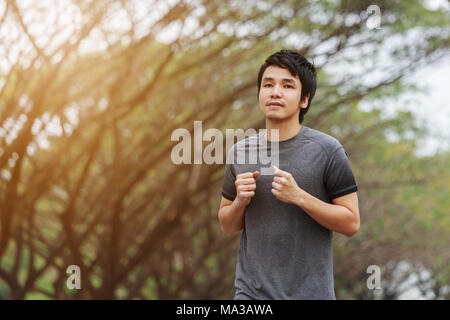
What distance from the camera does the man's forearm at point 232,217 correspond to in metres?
2.72

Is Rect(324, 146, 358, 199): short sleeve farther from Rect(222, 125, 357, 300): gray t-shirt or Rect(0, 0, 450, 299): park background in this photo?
Rect(0, 0, 450, 299): park background

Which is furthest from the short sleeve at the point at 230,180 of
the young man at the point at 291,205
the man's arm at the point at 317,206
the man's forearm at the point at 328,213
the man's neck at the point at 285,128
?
the man's forearm at the point at 328,213

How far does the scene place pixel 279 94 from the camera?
269cm

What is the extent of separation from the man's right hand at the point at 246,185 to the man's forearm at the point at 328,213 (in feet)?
0.70

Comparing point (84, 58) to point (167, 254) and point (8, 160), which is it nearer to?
point (8, 160)

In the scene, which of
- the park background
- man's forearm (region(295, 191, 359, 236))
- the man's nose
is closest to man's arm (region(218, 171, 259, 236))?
man's forearm (region(295, 191, 359, 236))

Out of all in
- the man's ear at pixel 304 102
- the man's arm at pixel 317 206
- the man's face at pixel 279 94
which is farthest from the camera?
the man's ear at pixel 304 102

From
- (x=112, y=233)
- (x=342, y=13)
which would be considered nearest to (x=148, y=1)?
(x=342, y=13)

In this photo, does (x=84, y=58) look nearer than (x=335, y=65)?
Yes

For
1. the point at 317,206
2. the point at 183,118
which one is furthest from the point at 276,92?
the point at 183,118

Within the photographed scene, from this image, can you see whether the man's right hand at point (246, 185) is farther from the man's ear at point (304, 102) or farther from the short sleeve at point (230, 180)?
the man's ear at point (304, 102)

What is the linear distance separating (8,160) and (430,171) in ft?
34.6

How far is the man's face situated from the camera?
2688mm
